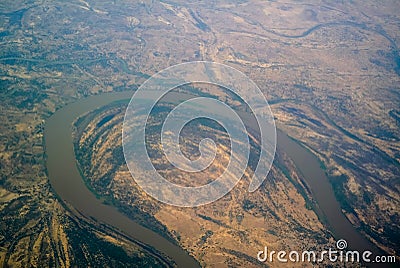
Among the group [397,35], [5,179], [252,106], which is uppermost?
[397,35]

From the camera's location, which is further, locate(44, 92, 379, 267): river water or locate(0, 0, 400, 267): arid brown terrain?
locate(0, 0, 400, 267): arid brown terrain

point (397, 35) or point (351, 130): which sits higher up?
point (397, 35)

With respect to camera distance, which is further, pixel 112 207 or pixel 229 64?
pixel 229 64

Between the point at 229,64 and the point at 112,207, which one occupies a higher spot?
the point at 229,64

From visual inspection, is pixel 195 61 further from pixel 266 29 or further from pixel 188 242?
pixel 188 242

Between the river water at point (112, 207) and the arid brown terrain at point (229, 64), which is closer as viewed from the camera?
the river water at point (112, 207)

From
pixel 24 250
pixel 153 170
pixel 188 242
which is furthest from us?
pixel 153 170

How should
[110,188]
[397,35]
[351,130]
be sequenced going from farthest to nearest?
[397,35] < [351,130] < [110,188]

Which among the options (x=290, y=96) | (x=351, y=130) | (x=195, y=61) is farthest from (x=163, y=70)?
(x=351, y=130)
